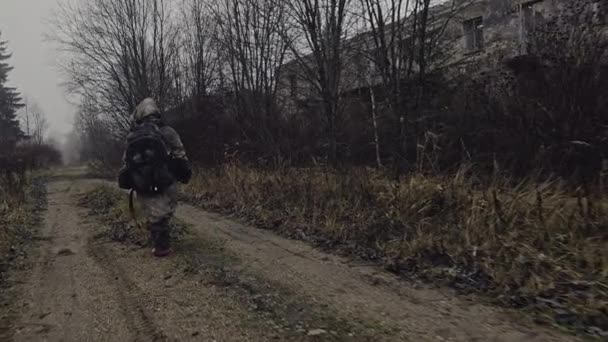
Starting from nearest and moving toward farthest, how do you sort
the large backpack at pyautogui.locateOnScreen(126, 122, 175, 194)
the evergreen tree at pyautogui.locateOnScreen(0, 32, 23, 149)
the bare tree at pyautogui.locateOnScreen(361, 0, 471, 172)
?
the large backpack at pyautogui.locateOnScreen(126, 122, 175, 194)
the bare tree at pyautogui.locateOnScreen(361, 0, 471, 172)
the evergreen tree at pyautogui.locateOnScreen(0, 32, 23, 149)

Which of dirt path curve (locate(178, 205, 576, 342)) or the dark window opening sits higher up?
the dark window opening

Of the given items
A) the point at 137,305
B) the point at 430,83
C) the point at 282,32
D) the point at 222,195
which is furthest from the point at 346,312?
the point at 282,32

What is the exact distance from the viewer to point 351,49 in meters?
9.76

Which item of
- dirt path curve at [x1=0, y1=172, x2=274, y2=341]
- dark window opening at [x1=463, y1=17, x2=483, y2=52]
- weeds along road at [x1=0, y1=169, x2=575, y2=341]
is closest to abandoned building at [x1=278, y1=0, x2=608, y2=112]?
dark window opening at [x1=463, y1=17, x2=483, y2=52]

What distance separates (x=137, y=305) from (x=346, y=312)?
1749 millimetres

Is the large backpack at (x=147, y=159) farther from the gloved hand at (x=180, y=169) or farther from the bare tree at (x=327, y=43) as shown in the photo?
the bare tree at (x=327, y=43)

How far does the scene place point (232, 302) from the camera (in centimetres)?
356

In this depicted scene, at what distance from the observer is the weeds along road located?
118 inches

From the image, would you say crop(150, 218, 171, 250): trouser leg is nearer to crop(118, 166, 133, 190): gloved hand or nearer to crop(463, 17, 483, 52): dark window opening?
crop(118, 166, 133, 190): gloved hand

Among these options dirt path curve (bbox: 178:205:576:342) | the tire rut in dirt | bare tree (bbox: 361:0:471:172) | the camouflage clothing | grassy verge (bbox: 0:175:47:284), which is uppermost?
bare tree (bbox: 361:0:471:172)

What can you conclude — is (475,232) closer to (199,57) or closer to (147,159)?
(147,159)

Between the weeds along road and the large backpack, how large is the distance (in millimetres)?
886

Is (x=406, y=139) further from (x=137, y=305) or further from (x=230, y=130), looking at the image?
(x=230, y=130)

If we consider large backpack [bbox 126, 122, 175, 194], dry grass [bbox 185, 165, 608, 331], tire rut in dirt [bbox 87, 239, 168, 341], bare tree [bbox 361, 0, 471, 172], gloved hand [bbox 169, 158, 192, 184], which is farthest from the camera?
bare tree [bbox 361, 0, 471, 172]
